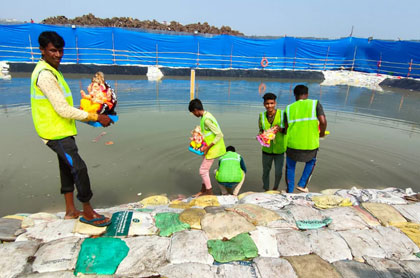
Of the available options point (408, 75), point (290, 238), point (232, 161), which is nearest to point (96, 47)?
point (232, 161)

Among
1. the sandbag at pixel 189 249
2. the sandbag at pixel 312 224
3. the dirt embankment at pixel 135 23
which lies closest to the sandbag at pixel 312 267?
the sandbag at pixel 312 224

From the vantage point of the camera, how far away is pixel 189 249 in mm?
2299

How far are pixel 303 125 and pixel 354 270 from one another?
1829 millimetres

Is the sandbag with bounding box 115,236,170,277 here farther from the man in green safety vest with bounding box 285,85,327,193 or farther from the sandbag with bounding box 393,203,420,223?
the sandbag with bounding box 393,203,420,223

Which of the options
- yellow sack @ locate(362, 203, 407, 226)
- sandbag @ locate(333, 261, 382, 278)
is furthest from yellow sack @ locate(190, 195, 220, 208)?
yellow sack @ locate(362, 203, 407, 226)

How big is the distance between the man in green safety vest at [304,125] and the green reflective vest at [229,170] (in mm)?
756

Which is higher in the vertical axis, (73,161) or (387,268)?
(73,161)

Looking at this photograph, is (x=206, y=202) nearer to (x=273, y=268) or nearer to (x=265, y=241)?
(x=265, y=241)

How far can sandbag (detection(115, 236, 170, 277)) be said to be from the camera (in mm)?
2068

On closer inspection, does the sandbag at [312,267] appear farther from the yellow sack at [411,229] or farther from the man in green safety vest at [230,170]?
the man in green safety vest at [230,170]

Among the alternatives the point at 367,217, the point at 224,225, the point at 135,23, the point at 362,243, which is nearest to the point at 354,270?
the point at 362,243

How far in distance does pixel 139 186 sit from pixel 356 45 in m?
22.2

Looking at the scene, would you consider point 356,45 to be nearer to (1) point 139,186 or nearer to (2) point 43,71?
(1) point 139,186

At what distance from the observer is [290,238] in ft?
8.25
